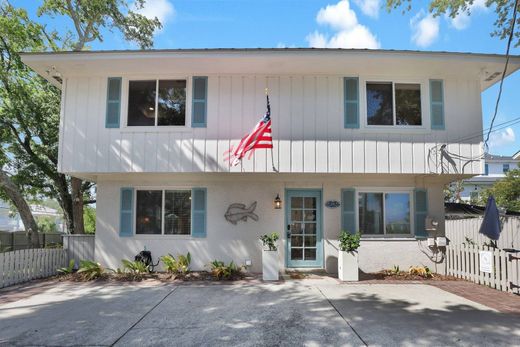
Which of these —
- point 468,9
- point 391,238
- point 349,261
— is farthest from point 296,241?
point 468,9

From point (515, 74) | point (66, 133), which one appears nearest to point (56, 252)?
point (66, 133)

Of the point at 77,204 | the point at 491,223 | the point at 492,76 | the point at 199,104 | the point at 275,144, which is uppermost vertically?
the point at 492,76

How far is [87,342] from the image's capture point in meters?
4.56

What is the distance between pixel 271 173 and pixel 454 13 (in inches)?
319

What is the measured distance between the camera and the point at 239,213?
9578 mm

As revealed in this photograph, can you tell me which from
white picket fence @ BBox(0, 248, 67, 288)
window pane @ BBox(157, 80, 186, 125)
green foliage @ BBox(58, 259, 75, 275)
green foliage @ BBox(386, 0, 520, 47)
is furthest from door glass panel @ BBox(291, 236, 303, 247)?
green foliage @ BBox(386, 0, 520, 47)

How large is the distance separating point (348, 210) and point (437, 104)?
342cm

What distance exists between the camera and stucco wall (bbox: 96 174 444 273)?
933 cm

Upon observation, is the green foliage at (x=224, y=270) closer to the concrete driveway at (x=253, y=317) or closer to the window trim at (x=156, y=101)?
the concrete driveway at (x=253, y=317)

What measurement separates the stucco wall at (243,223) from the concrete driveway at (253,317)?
171cm

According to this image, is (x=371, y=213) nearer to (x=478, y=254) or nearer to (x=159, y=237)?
(x=478, y=254)

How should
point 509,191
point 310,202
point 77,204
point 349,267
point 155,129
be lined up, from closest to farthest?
point 349,267 → point 155,129 → point 310,202 → point 77,204 → point 509,191

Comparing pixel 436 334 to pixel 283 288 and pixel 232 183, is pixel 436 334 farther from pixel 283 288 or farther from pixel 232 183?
pixel 232 183

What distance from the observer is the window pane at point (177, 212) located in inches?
379
